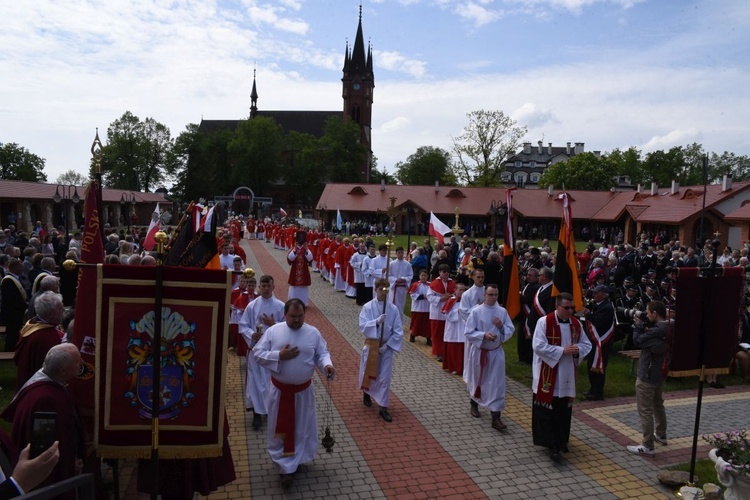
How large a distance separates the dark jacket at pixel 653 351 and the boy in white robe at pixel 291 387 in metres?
4.04

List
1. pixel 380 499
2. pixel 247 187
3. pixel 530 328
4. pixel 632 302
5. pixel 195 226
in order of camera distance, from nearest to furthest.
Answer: pixel 195 226 → pixel 380 499 → pixel 530 328 → pixel 632 302 → pixel 247 187

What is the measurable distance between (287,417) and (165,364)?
2.42m

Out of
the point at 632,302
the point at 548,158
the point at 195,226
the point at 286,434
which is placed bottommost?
the point at 286,434

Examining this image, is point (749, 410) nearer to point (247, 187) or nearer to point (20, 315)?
point (20, 315)

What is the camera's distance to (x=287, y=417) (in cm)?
604

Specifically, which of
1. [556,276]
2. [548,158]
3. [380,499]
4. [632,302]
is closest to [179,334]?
[380,499]

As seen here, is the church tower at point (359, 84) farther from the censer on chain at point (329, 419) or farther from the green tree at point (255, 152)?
the censer on chain at point (329, 419)

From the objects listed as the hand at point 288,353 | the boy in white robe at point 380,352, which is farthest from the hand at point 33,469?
the boy in white robe at point 380,352

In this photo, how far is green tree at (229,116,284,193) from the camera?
7562cm

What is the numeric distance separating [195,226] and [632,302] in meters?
10.1

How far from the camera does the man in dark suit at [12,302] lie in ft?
29.6

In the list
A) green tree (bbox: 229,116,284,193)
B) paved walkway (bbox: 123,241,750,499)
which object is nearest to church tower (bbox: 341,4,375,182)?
green tree (bbox: 229,116,284,193)

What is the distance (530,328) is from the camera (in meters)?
10.5

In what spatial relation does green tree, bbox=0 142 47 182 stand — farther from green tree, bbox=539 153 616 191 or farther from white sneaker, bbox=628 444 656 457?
white sneaker, bbox=628 444 656 457
